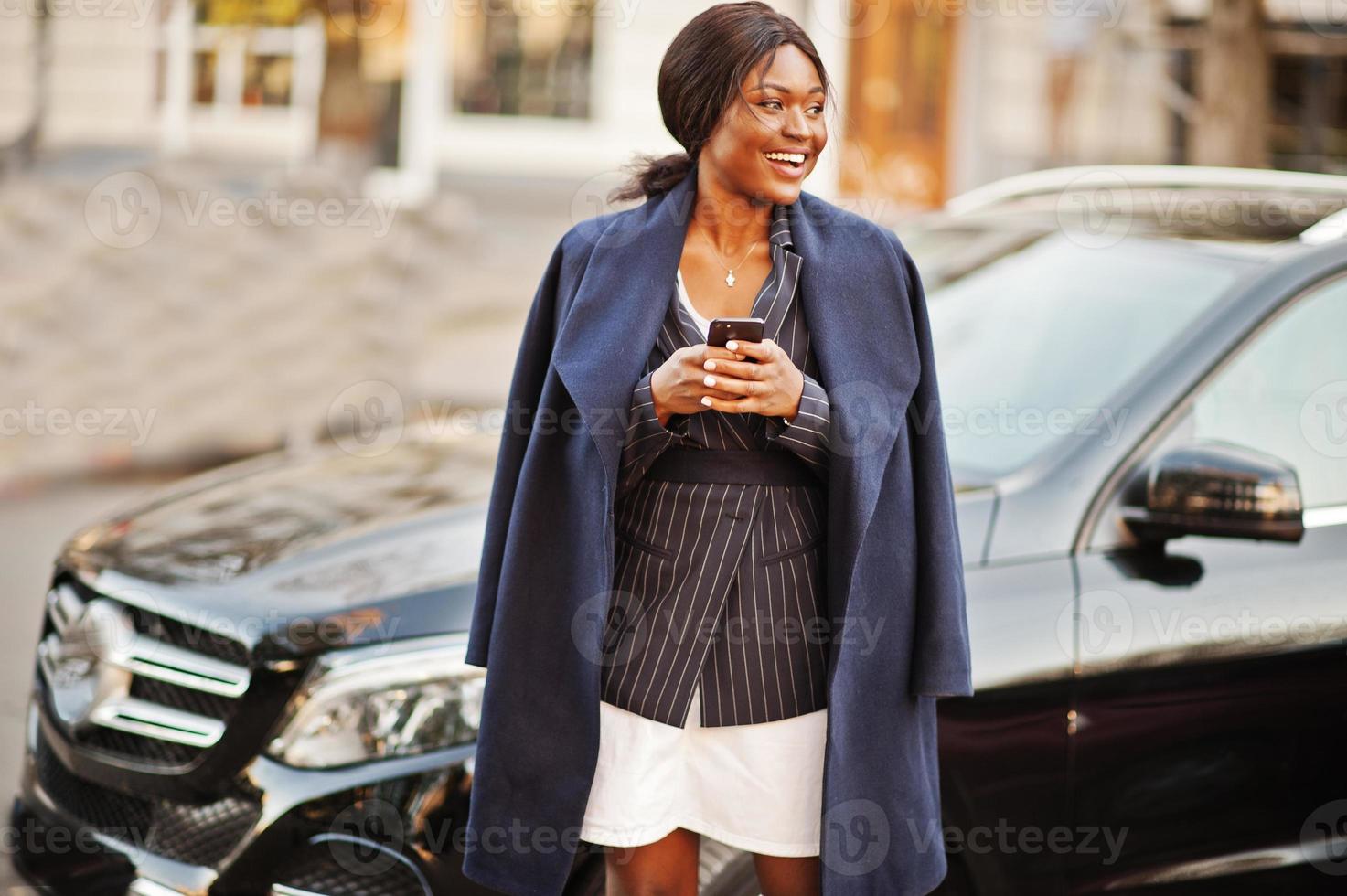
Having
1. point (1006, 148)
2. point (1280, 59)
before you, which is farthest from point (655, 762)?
point (1280, 59)

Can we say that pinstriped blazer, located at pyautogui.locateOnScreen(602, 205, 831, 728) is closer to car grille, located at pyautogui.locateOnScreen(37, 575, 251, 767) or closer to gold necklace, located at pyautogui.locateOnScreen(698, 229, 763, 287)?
gold necklace, located at pyautogui.locateOnScreen(698, 229, 763, 287)

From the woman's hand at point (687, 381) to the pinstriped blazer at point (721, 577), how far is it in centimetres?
4

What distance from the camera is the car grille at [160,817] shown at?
8.70 ft

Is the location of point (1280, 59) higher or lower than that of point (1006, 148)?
higher

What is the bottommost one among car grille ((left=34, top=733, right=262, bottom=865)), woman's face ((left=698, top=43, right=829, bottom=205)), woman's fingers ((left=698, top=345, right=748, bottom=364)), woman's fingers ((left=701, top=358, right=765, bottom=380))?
car grille ((left=34, top=733, right=262, bottom=865))

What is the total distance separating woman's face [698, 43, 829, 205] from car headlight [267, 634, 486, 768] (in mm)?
1004

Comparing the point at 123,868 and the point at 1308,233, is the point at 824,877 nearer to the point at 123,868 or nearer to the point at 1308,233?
Result: the point at 123,868

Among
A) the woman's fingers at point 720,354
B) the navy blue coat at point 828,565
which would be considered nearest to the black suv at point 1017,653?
the navy blue coat at point 828,565

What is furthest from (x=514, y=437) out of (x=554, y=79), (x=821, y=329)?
(x=554, y=79)

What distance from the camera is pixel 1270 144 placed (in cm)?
1577

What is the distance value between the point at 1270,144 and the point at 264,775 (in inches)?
608

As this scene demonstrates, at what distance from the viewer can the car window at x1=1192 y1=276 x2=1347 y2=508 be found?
3.10 meters

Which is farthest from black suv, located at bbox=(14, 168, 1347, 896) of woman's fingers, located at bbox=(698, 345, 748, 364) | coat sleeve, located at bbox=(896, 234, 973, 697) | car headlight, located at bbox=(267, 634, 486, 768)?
woman's fingers, located at bbox=(698, 345, 748, 364)

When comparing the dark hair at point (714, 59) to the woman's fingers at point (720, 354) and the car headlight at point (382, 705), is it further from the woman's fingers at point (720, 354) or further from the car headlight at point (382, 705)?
the car headlight at point (382, 705)
